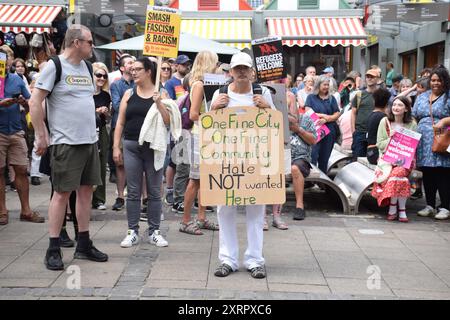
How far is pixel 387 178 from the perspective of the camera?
25.2 ft

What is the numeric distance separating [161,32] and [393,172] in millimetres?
3541

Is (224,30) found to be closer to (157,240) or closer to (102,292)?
(157,240)

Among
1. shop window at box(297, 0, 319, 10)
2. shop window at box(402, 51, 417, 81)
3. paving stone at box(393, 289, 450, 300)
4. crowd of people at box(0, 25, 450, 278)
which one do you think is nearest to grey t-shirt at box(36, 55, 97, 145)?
crowd of people at box(0, 25, 450, 278)

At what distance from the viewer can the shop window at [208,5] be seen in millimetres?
16938

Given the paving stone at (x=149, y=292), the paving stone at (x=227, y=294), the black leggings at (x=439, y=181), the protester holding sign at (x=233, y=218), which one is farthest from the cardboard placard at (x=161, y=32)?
the black leggings at (x=439, y=181)

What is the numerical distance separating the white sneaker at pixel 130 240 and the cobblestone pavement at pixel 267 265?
0.23 ft

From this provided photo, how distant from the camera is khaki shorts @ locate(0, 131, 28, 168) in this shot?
683 cm

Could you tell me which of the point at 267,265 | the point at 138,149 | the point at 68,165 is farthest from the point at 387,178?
the point at 68,165

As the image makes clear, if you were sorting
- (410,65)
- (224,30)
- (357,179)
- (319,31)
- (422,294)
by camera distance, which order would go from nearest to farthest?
(422,294)
(357,179)
(319,31)
(224,30)
(410,65)

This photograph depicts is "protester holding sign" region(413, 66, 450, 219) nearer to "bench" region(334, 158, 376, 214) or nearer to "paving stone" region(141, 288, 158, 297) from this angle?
"bench" region(334, 158, 376, 214)

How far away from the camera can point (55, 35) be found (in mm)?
14180
